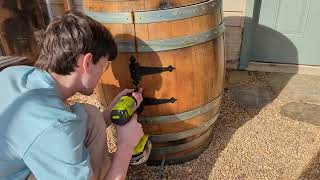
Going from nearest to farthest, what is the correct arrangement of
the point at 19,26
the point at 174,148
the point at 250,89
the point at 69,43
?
the point at 69,43 < the point at 174,148 < the point at 250,89 < the point at 19,26

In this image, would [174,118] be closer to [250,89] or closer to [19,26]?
[250,89]

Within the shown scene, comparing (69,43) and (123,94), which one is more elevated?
(69,43)

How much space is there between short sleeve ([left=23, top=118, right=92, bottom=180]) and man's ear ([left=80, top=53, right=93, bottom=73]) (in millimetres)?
255

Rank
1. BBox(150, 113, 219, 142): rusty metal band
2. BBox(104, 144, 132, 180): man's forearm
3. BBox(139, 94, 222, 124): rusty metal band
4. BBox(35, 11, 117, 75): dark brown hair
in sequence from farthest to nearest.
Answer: BBox(150, 113, 219, 142): rusty metal band < BBox(139, 94, 222, 124): rusty metal band < BBox(104, 144, 132, 180): man's forearm < BBox(35, 11, 117, 75): dark brown hair

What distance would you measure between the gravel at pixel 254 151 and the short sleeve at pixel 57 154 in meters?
1.04

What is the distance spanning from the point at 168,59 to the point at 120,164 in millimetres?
617

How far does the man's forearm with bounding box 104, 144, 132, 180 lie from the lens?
1442mm

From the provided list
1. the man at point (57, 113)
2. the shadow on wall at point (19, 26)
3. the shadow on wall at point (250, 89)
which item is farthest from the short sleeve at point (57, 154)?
the shadow on wall at point (19, 26)

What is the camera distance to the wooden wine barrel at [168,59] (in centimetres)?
162

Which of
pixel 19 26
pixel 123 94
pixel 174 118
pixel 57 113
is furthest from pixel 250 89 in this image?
pixel 19 26

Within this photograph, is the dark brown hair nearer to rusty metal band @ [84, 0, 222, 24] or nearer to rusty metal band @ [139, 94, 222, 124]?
rusty metal band @ [84, 0, 222, 24]

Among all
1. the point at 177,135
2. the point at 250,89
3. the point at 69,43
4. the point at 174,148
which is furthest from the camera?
the point at 250,89

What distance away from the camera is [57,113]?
1.16 meters

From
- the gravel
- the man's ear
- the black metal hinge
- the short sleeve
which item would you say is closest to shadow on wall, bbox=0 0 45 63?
the gravel
